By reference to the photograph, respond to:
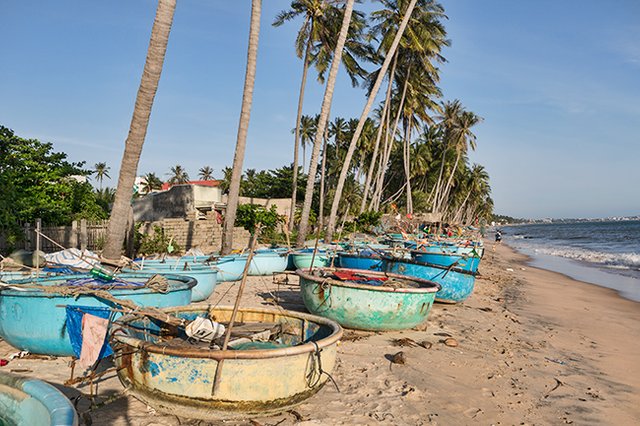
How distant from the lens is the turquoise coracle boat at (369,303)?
8289mm

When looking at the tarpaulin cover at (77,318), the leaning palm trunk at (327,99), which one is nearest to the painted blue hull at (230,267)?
the leaning palm trunk at (327,99)

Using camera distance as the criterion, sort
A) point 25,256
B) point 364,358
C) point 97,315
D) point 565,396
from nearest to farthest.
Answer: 1. point 97,315
2. point 565,396
3. point 364,358
4. point 25,256

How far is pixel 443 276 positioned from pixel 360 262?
320cm

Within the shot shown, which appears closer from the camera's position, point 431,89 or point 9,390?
point 9,390

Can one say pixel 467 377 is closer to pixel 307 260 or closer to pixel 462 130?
pixel 307 260

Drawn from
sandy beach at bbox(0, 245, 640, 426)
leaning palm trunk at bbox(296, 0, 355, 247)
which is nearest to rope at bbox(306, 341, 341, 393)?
sandy beach at bbox(0, 245, 640, 426)

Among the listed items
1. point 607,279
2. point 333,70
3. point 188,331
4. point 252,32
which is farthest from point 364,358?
point 607,279

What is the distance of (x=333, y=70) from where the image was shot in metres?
21.4

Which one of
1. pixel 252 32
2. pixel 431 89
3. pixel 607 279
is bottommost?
pixel 607 279

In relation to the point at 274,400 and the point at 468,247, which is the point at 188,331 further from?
the point at 468,247

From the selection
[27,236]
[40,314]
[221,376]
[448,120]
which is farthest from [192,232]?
[448,120]

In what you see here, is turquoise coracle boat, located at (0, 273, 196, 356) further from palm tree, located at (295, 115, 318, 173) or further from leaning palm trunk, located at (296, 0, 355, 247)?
palm tree, located at (295, 115, 318, 173)

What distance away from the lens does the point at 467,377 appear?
683 cm

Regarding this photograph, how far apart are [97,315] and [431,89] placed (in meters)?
38.6
